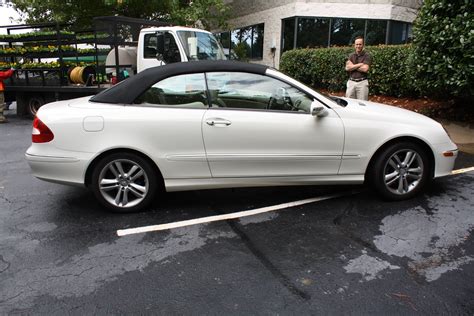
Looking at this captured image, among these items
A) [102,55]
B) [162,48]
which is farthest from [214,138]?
[102,55]

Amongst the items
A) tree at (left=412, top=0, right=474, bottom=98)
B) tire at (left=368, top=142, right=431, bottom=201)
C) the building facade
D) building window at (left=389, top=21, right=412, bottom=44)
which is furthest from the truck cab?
building window at (left=389, top=21, right=412, bottom=44)

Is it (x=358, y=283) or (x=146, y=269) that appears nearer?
(x=358, y=283)

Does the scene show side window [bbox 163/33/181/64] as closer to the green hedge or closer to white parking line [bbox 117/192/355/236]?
the green hedge

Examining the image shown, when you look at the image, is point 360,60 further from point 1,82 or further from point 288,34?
point 288,34

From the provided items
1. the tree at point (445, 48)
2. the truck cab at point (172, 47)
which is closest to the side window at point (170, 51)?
the truck cab at point (172, 47)

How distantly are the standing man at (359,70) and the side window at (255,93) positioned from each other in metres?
3.78

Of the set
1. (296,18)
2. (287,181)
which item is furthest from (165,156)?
(296,18)

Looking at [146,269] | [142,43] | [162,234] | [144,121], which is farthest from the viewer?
[142,43]

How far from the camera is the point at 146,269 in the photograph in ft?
10.8

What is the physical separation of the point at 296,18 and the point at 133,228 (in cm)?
1412

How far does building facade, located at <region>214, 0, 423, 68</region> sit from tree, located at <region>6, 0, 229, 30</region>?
2448 millimetres

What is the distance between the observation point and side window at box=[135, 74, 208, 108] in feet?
14.3

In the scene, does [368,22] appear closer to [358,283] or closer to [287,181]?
[287,181]

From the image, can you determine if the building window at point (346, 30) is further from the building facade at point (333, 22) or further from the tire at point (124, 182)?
the tire at point (124, 182)
